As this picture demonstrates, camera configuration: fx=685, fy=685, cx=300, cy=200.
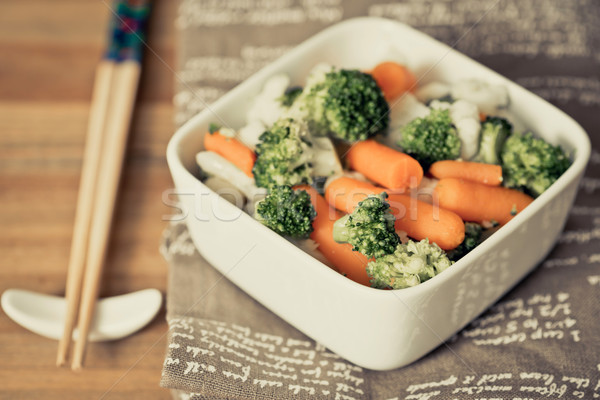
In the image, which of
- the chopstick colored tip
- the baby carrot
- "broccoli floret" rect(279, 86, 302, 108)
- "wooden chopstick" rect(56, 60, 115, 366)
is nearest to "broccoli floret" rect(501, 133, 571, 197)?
the baby carrot

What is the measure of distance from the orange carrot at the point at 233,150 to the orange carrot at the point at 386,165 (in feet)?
0.72

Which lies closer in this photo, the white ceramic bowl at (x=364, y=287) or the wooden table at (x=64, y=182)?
the white ceramic bowl at (x=364, y=287)

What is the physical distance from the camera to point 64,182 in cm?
187

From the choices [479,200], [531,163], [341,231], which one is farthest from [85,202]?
[531,163]

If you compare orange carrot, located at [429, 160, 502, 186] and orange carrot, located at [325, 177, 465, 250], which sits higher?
orange carrot, located at [429, 160, 502, 186]

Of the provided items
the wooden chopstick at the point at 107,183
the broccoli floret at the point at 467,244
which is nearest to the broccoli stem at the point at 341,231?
the broccoli floret at the point at 467,244

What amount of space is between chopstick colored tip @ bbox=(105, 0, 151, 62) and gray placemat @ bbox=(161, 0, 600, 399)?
135mm

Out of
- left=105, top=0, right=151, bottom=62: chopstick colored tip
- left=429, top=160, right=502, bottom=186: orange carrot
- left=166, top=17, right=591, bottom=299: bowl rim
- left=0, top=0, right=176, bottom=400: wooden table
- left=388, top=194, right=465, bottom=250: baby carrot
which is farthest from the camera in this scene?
left=105, top=0, right=151, bottom=62: chopstick colored tip

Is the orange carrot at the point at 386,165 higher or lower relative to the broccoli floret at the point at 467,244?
higher

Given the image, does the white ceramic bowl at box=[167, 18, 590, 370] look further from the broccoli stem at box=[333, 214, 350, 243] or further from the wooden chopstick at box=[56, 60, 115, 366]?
the wooden chopstick at box=[56, 60, 115, 366]

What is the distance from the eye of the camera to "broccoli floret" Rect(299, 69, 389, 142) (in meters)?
1.41

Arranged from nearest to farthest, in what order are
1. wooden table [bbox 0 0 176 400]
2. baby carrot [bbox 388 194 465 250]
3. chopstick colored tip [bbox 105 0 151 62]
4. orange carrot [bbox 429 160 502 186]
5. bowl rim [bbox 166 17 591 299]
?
bowl rim [bbox 166 17 591 299]
baby carrot [bbox 388 194 465 250]
orange carrot [bbox 429 160 502 186]
wooden table [bbox 0 0 176 400]
chopstick colored tip [bbox 105 0 151 62]

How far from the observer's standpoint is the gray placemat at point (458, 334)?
1.35 metres

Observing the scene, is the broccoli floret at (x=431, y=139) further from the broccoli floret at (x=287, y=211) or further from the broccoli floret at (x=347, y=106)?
the broccoli floret at (x=287, y=211)
